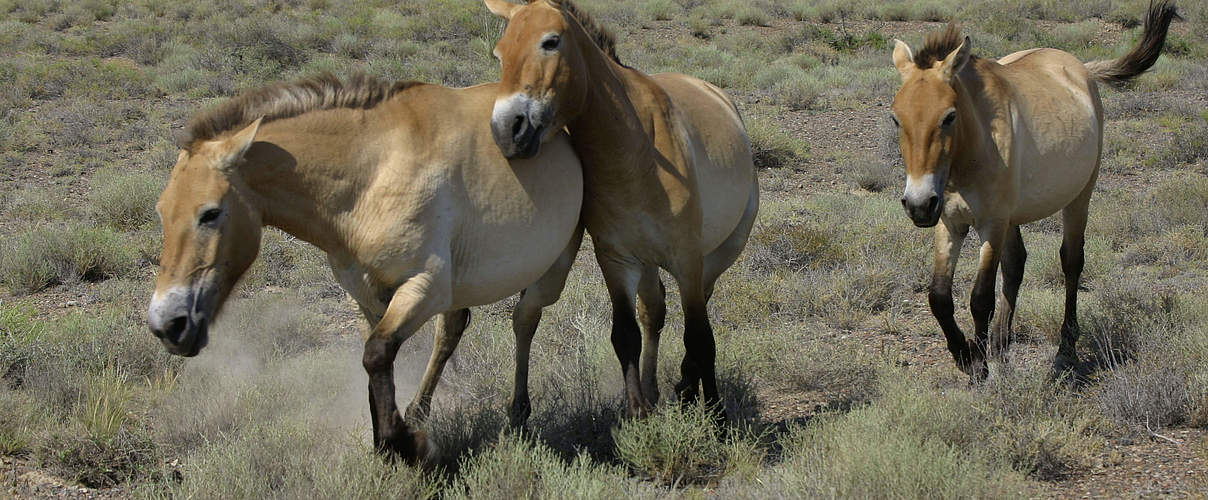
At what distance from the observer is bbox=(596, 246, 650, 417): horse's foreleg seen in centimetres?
442

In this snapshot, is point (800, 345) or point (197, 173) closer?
point (197, 173)

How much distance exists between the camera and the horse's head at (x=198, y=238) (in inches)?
126

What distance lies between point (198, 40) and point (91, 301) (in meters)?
17.1

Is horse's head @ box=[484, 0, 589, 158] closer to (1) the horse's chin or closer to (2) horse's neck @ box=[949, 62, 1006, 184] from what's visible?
(1) the horse's chin

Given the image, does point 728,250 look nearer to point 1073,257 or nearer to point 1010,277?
point 1010,277

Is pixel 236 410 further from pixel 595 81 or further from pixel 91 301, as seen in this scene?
pixel 91 301

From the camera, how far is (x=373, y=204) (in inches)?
139

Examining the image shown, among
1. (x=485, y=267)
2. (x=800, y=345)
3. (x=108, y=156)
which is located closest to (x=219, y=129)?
(x=485, y=267)

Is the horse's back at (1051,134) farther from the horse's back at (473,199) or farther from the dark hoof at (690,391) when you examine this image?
the horse's back at (473,199)

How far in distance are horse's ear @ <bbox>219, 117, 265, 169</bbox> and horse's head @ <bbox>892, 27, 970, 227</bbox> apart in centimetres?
307

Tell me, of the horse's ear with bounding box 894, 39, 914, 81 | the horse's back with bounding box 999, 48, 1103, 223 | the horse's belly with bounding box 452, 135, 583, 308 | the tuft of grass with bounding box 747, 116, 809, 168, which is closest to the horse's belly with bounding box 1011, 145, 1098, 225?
the horse's back with bounding box 999, 48, 1103, 223

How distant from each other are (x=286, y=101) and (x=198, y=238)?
677mm

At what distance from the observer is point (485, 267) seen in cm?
383

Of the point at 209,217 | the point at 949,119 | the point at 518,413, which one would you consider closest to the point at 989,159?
the point at 949,119
